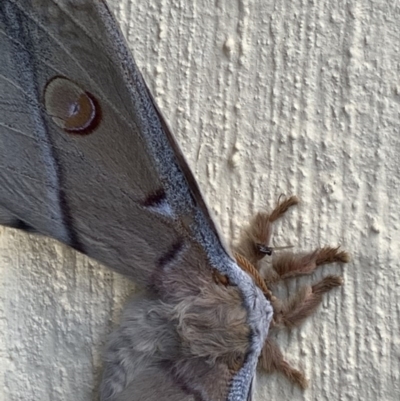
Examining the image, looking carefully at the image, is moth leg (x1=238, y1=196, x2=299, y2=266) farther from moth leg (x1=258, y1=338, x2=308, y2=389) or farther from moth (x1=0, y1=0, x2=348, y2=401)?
moth leg (x1=258, y1=338, x2=308, y2=389)

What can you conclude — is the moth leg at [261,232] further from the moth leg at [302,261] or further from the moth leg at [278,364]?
the moth leg at [278,364]

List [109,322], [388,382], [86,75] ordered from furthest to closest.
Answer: [109,322]
[388,382]
[86,75]

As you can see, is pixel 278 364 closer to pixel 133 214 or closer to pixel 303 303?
pixel 303 303

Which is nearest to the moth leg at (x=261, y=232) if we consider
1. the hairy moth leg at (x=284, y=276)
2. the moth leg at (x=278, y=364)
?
the hairy moth leg at (x=284, y=276)

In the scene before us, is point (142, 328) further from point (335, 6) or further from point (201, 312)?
point (335, 6)

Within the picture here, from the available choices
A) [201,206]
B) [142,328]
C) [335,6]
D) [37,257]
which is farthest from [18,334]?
[335,6]

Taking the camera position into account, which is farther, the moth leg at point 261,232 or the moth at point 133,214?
the moth leg at point 261,232

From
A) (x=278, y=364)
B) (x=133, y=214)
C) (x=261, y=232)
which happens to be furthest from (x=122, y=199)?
(x=278, y=364)

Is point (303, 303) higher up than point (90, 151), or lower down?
lower down
